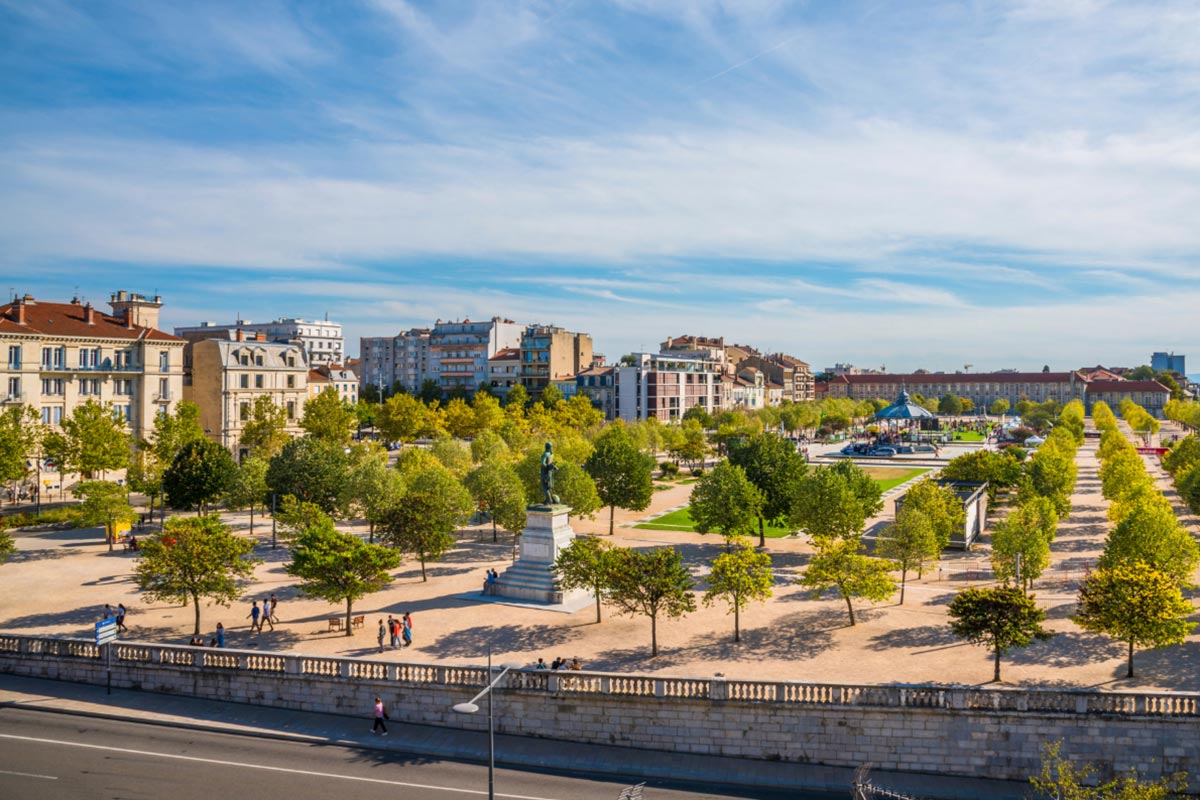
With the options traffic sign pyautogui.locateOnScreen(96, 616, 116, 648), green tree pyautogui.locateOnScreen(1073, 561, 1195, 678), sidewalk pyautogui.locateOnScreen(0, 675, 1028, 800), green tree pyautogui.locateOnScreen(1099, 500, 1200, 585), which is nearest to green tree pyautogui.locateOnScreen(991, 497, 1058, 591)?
green tree pyautogui.locateOnScreen(1099, 500, 1200, 585)

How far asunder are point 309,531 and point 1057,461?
4891 cm

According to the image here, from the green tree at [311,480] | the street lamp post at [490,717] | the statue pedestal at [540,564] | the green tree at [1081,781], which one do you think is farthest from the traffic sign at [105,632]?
the green tree at [1081,781]

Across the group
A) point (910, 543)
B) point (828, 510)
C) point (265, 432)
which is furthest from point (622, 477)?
point (265, 432)

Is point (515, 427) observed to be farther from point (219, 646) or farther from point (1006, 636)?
point (1006, 636)

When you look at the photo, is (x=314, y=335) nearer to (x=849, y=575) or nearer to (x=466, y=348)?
(x=466, y=348)

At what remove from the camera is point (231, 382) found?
270ft

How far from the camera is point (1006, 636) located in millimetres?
25453

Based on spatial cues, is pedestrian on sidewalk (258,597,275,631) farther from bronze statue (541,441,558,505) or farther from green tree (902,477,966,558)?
green tree (902,477,966,558)

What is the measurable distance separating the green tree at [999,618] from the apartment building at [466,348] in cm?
11872

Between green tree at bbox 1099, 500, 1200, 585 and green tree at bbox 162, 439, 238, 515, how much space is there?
4539cm

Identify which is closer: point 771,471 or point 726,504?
point 726,504

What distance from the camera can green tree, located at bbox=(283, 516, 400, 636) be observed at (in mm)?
31308

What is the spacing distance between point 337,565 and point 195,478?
23.2 m

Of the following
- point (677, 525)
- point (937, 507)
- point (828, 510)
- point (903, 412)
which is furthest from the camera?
point (903, 412)
